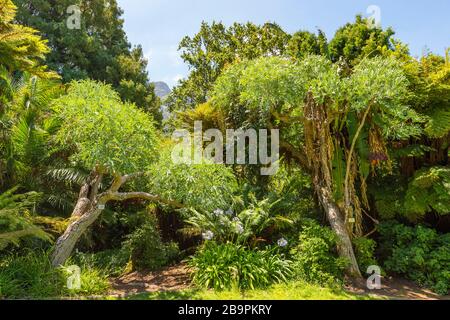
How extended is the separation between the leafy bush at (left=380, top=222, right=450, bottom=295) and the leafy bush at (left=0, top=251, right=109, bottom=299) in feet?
17.9

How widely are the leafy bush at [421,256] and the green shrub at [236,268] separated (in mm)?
2284

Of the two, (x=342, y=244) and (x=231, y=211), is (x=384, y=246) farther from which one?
(x=231, y=211)

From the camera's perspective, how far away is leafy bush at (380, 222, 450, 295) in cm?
571

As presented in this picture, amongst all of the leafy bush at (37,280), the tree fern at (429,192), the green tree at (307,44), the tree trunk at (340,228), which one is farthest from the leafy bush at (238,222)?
the green tree at (307,44)

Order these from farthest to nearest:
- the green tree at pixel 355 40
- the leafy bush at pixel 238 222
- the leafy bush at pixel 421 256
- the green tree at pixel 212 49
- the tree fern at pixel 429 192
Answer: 1. the green tree at pixel 212 49
2. the green tree at pixel 355 40
3. the leafy bush at pixel 238 222
4. the tree fern at pixel 429 192
5. the leafy bush at pixel 421 256

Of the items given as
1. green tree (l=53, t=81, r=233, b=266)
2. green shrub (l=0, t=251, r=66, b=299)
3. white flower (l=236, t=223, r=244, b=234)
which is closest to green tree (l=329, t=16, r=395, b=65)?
green tree (l=53, t=81, r=233, b=266)

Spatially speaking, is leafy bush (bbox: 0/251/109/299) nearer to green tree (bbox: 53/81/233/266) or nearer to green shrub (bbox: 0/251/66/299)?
green shrub (bbox: 0/251/66/299)

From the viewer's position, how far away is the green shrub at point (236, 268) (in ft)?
17.3

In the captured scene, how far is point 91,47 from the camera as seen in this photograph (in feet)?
50.8

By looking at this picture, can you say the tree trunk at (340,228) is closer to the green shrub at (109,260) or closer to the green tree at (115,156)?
the green tree at (115,156)

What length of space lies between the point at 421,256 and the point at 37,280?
→ 656cm

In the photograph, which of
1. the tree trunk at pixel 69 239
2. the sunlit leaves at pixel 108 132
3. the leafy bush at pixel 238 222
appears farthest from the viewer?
the leafy bush at pixel 238 222
